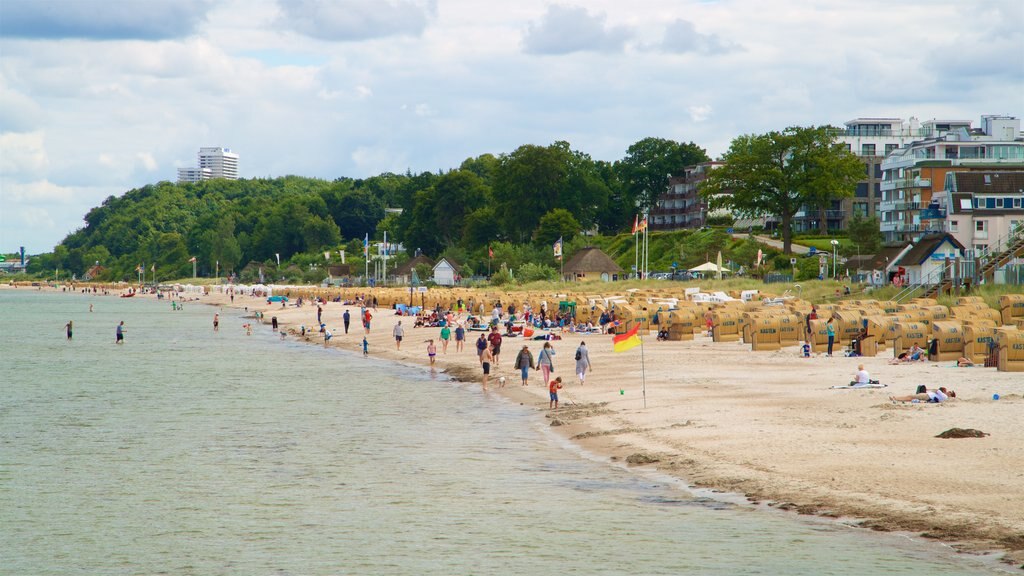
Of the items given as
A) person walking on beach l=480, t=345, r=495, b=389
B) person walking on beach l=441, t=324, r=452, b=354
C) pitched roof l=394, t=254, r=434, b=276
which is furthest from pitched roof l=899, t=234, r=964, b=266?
pitched roof l=394, t=254, r=434, b=276

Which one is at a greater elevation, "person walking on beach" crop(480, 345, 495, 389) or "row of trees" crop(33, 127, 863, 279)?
"row of trees" crop(33, 127, 863, 279)

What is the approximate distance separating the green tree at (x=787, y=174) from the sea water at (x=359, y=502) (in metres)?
59.7

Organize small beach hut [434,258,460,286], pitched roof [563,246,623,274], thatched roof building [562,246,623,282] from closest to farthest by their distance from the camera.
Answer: thatched roof building [562,246,623,282], pitched roof [563,246,623,274], small beach hut [434,258,460,286]

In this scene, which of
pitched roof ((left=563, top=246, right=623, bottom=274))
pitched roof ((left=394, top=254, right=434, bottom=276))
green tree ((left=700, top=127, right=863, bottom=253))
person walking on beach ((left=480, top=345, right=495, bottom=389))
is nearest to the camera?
person walking on beach ((left=480, top=345, right=495, bottom=389))

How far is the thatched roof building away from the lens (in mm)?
102875

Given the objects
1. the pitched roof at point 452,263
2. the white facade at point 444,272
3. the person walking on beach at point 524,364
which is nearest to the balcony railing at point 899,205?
the white facade at point 444,272

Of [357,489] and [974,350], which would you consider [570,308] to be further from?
[357,489]

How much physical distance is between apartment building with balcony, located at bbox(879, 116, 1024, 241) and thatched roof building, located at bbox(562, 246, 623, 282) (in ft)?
83.3

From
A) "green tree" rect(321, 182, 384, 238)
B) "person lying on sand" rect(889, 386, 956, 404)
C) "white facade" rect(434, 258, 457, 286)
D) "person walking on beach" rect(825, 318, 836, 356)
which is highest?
"green tree" rect(321, 182, 384, 238)

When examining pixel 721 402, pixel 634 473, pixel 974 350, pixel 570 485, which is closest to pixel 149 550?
pixel 570 485

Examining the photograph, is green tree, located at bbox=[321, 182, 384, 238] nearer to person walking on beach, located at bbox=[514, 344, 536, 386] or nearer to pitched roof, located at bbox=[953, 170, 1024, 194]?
pitched roof, located at bbox=[953, 170, 1024, 194]

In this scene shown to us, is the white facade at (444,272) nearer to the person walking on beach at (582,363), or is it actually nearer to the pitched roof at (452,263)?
the pitched roof at (452,263)

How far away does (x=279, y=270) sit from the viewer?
174 meters

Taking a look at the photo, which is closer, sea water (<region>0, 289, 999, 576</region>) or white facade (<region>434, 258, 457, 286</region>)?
sea water (<region>0, 289, 999, 576</region>)
